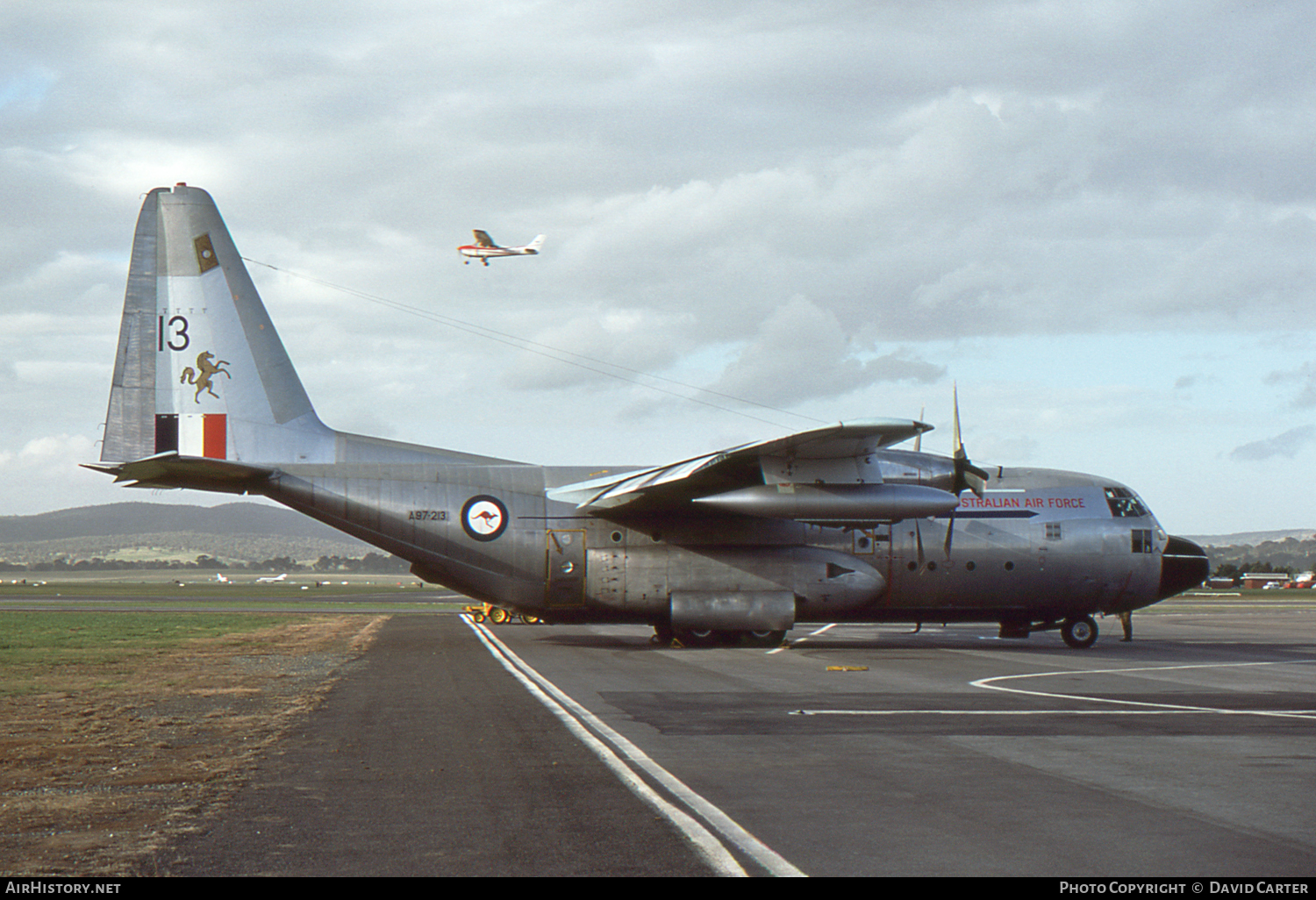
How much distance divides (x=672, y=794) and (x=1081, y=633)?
2554 cm

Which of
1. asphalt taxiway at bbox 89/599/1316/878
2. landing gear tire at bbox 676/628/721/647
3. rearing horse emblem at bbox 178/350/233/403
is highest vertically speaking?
rearing horse emblem at bbox 178/350/233/403

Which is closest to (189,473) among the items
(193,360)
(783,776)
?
(193,360)

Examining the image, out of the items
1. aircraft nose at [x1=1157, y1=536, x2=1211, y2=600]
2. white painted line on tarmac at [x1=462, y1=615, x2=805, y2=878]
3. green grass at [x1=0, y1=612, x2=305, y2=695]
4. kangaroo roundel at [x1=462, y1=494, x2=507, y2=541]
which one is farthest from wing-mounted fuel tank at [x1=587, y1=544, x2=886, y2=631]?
green grass at [x1=0, y1=612, x2=305, y2=695]

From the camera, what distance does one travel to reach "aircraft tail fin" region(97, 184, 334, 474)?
28500mm

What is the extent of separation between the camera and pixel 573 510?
97.8ft

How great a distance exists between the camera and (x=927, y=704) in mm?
17859

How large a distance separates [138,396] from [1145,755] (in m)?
25.6

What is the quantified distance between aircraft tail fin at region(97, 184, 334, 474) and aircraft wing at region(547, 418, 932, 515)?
769 centimetres

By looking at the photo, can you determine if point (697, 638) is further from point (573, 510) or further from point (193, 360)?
point (193, 360)

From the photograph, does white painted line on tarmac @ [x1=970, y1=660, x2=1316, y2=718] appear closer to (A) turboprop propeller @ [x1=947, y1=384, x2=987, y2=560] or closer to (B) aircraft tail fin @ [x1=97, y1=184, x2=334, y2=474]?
(A) turboprop propeller @ [x1=947, y1=384, x2=987, y2=560]

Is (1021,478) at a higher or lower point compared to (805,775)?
higher

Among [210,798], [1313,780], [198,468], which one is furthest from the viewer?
[198,468]

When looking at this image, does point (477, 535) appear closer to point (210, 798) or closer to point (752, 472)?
point (752, 472)
